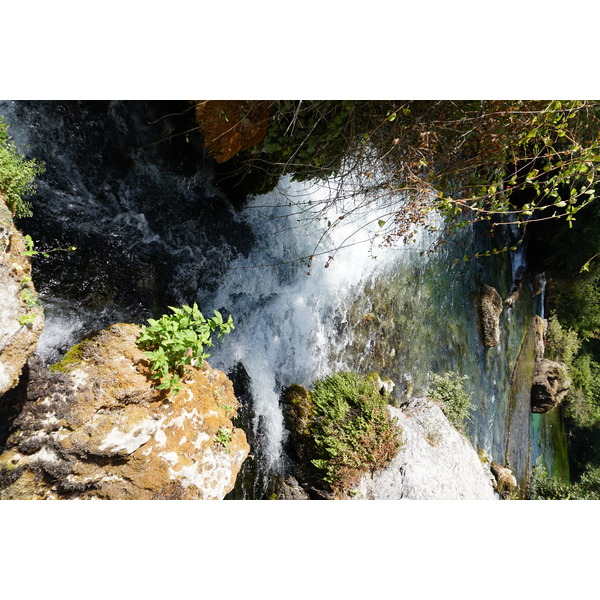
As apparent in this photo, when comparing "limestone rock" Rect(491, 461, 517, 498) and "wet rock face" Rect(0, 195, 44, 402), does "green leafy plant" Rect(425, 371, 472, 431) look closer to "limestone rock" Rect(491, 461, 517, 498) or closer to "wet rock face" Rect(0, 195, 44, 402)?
"limestone rock" Rect(491, 461, 517, 498)

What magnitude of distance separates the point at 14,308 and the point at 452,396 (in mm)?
4668

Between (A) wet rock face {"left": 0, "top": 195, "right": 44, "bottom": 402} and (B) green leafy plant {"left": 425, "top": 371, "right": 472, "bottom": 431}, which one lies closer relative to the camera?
(A) wet rock face {"left": 0, "top": 195, "right": 44, "bottom": 402}

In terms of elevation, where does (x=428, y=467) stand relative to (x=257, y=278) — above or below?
below

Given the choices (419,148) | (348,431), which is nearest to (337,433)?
(348,431)

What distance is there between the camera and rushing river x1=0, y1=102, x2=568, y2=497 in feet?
7.84

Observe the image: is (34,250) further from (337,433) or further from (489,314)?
(489,314)

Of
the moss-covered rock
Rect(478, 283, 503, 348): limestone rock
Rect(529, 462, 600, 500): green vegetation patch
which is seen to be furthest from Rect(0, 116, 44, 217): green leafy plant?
Rect(478, 283, 503, 348): limestone rock

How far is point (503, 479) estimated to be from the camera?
4.34m

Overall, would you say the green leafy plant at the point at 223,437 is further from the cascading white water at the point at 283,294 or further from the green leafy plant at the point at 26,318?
the green leafy plant at the point at 26,318

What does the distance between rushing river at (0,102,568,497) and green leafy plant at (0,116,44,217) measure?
66 mm

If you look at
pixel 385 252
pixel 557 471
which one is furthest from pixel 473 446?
pixel 385 252

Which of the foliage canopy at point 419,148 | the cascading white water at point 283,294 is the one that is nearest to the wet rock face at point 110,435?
the cascading white water at point 283,294

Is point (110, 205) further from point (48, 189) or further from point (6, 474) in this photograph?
point (6, 474)

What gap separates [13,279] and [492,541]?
3.56 meters
